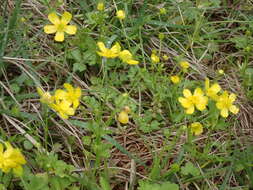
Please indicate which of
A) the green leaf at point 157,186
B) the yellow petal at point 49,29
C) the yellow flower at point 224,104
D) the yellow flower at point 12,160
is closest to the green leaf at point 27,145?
the yellow flower at point 12,160

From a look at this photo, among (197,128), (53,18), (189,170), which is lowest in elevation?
(189,170)

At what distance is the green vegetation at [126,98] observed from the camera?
1744 millimetres

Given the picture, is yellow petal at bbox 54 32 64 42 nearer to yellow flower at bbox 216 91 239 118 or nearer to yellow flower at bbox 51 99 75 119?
yellow flower at bbox 51 99 75 119

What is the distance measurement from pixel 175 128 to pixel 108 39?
0.56 meters

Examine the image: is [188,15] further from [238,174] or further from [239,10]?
[238,174]

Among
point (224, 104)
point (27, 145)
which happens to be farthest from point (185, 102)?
point (27, 145)

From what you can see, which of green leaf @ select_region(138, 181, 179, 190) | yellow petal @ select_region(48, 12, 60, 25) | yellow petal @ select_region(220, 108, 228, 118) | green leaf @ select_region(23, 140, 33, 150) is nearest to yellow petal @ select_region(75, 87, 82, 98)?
green leaf @ select_region(23, 140, 33, 150)

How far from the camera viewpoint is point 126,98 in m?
1.72

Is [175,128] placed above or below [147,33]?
below

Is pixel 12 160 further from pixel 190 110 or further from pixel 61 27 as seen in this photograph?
pixel 61 27

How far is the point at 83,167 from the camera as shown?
1.84 meters

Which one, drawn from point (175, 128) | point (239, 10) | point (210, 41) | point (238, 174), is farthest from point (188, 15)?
point (238, 174)

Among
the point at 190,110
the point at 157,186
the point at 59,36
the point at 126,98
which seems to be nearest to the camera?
the point at 157,186

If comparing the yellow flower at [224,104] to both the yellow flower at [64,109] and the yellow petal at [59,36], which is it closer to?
the yellow flower at [64,109]
